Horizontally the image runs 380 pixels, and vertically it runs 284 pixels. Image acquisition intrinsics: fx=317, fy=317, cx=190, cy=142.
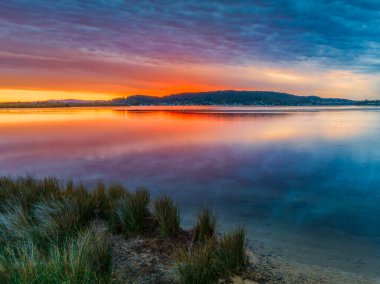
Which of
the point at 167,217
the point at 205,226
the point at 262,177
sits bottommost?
the point at 262,177

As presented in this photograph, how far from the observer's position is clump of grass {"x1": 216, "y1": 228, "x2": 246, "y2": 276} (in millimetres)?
4562

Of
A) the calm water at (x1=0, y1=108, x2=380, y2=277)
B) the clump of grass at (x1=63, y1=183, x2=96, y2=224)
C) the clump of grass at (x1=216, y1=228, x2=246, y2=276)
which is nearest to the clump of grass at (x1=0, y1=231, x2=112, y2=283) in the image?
the clump of grass at (x1=216, y1=228, x2=246, y2=276)

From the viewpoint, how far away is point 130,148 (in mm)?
19109

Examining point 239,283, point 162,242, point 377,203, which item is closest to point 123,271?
point 162,242

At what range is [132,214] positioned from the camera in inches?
245

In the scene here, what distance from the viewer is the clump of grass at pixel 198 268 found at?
13.4 feet

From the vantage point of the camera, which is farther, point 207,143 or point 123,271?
point 207,143

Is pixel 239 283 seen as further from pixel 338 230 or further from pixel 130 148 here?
pixel 130 148

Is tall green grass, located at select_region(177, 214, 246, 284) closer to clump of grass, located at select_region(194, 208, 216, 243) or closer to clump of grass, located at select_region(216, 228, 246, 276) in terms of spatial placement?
clump of grass, located at select_region(216, 228, 246, 276)

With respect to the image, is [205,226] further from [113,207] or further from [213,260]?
[113,207]

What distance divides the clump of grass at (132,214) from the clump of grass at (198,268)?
1.92 m

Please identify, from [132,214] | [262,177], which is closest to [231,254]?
[132,214]

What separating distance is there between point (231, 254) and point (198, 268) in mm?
769

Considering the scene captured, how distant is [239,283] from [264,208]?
405 centimetres
